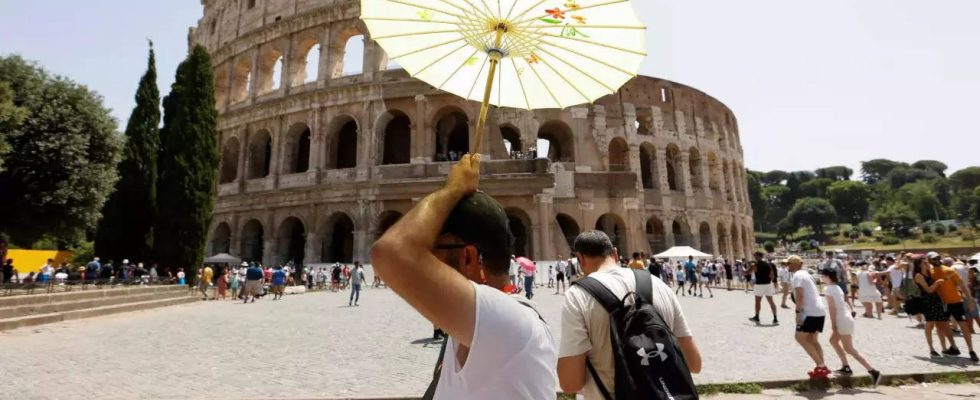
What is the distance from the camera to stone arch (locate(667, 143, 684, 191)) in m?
29.1

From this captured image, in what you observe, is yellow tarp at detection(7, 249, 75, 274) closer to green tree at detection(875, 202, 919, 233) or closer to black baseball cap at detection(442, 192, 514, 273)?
black baseball cap at detection(442, 192, 514, 273)

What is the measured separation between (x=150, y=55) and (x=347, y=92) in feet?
29.0

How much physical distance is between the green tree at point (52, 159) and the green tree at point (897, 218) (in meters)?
99.0

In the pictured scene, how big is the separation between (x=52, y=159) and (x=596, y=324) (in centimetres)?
1720

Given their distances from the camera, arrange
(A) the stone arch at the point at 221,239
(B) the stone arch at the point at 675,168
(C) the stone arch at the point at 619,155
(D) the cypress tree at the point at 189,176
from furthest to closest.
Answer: (B) the stone arch at the point at 675,168
(C) the stone arch at the point at 619,155
(A) the stone arch at the point at 221,239
(D) the cypress tree at the point at 189,176

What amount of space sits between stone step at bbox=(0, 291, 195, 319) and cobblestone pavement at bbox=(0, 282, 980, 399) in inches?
26.1

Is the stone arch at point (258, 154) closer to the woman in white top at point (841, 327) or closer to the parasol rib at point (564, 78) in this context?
the woman in white top at point (841, 327)

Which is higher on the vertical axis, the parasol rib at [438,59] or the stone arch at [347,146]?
the stone arch at [347,146]

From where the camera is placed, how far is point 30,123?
1309 cm

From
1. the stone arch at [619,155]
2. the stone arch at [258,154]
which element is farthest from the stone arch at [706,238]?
the stone arch at [258,154]

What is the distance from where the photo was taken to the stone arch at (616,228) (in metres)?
24.5

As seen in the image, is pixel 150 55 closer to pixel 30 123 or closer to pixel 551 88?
pixel 30 123

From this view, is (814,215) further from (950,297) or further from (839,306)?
(839,306)

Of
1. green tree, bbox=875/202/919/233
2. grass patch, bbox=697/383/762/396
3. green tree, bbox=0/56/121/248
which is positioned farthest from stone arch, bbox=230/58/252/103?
green tree, bbox=875/202/919/233
